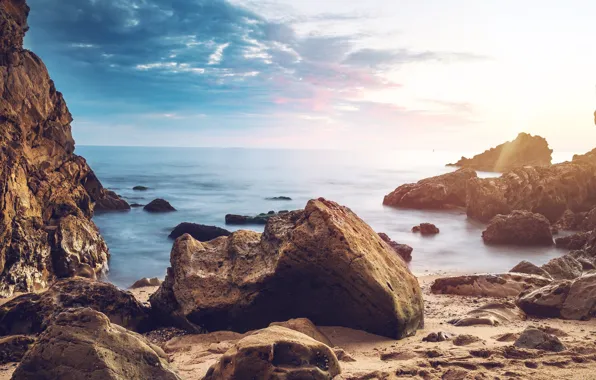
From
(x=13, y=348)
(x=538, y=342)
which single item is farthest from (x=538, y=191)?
(x=13, y=348)

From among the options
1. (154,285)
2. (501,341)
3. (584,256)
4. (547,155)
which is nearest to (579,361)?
(501,341)

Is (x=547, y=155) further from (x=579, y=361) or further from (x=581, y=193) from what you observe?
(x=579, y=361)

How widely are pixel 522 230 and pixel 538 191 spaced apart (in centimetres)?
863

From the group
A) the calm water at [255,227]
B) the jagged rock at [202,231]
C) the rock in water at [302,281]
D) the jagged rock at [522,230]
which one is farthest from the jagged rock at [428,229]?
the rock in water at [302,281]

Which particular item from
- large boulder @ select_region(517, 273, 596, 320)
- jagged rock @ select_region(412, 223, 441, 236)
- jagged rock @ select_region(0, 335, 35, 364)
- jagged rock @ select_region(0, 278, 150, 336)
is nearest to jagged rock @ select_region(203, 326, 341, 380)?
jagged rock @ select_region(0, 335, 35, 364)

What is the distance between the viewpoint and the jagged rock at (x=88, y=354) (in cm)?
453

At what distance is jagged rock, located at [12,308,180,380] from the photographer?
4.53m

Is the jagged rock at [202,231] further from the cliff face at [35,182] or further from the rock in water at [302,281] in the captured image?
the rock in water at [302,281]

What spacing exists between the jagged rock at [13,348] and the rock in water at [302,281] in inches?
86.8

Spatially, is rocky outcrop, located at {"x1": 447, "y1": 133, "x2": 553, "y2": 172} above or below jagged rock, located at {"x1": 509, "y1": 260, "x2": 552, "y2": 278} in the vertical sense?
above

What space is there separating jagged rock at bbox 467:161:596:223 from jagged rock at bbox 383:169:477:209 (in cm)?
501

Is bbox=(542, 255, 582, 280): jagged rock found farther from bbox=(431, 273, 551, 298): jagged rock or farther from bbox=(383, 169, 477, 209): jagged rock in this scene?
bbox=(383, 169, 477, 209): jagged rock

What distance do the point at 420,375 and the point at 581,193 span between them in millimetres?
30287

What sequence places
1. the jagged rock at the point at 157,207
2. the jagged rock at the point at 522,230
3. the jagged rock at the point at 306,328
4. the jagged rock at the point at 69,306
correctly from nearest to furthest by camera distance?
the jagged rock at the point at 306,328 < the jagged rock at the point at 69,306 < the jagged rock at the point at 522,230 < the jagged rock at the point at 157,207
